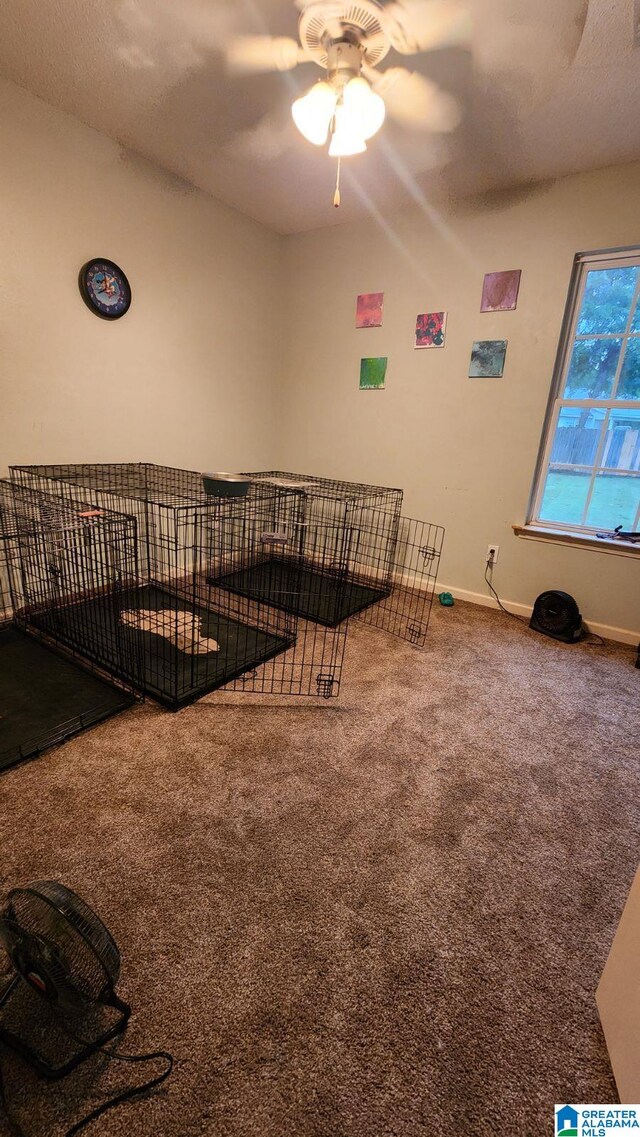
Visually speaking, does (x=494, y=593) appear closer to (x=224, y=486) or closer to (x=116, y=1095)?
(x=224, y=486)

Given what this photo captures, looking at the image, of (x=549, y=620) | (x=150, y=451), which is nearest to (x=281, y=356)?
(x=150, y=451)

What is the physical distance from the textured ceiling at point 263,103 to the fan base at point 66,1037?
290cm

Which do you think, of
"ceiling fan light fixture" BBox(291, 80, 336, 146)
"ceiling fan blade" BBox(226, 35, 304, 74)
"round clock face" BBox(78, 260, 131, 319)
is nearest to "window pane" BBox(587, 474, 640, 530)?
"ceiling fan light fixture" BBox(291, 80, 336, 146)

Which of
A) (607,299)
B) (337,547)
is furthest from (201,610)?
(607,299)

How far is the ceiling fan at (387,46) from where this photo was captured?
152 cm

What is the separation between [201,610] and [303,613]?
62cm

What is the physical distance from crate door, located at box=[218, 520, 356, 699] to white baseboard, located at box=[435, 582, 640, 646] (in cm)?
83

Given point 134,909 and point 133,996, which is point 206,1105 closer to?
point 133,996

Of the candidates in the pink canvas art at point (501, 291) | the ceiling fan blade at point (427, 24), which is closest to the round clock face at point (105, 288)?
the ceiling fan blade at point (427, 24)

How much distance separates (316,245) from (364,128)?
2.05 m

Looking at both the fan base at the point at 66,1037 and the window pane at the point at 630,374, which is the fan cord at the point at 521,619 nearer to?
the window pane at the point at 630,374

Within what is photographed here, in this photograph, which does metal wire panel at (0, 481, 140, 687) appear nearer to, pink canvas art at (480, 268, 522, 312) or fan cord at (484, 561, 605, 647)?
fan cord at (484, 561, 605, 647)

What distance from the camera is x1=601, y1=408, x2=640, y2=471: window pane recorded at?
2.68 meters

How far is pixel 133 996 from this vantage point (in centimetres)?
96
